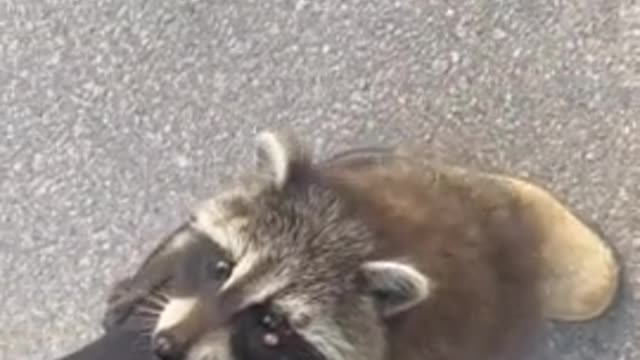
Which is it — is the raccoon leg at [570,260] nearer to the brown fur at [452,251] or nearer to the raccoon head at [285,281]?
the brown fur at [452,251]

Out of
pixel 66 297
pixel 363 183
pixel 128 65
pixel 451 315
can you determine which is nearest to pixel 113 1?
pixel 128 65

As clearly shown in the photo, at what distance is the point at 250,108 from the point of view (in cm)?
226

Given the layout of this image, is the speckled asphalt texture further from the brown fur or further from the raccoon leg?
the brown fur

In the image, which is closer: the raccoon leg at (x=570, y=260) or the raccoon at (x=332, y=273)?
the raccoon at (x=332, y=273)

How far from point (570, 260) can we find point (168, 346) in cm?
60

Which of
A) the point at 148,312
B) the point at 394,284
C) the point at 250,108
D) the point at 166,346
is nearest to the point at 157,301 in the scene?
the point at 148,312

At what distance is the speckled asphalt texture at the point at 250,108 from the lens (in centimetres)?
218

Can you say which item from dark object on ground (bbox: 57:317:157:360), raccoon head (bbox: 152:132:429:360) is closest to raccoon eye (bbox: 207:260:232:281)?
raccoon head (bbox: 152:132:429:360)

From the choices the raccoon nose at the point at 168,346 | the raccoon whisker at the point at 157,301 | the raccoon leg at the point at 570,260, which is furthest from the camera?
the raccoon leg at the point at 570,260

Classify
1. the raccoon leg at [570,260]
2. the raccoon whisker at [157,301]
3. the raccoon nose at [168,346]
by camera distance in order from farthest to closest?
the raccoon leg at [570,260]
the raccoon whisker at [157,301]
the raccoon nose at [168,346]

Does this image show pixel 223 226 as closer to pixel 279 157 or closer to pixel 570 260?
pixel 279 157

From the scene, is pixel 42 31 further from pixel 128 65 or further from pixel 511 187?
pixel 511 187

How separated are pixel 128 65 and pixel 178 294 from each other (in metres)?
0.54

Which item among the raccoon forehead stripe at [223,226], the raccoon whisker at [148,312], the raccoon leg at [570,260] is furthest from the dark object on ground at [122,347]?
the raccoon leg at [570,260]
